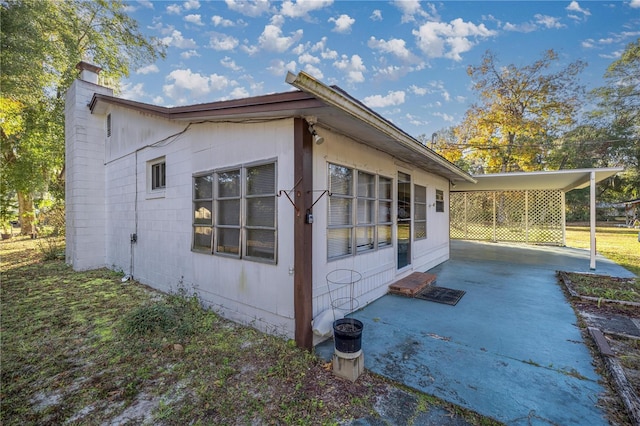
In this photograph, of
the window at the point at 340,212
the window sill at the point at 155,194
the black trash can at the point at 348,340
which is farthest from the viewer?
the window sill at the point at 155,194

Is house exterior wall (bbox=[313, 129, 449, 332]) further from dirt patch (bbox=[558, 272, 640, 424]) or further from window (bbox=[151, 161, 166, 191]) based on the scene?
window (bbox=[151, 161, 166, 191])

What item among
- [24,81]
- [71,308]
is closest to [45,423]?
[71,308]

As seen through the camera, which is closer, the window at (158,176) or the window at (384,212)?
the window at (384,212)

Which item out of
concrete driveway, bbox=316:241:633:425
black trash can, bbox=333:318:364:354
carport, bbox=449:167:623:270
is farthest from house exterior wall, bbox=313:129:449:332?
carport, bbox=449:167:623:270

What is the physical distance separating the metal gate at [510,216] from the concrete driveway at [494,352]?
826 cm

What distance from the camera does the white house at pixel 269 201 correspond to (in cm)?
305

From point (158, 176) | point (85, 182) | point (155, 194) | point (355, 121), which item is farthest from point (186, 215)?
point (85, 182)

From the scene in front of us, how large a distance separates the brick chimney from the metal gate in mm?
14650

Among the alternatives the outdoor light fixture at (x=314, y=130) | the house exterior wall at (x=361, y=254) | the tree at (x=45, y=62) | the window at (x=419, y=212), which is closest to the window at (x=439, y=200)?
the house exterior wall at (x=361, y=254)

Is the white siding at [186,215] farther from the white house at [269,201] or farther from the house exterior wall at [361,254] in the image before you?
the house exterior wall at [361,254]

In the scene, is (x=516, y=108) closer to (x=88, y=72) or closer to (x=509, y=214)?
(x=509, y=214)

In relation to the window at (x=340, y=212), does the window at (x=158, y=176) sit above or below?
above

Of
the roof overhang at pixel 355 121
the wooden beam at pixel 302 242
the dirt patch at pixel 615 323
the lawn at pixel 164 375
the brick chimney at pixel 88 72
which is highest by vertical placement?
the brick chimney at pixel 88 72

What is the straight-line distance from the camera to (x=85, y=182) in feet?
23.7
